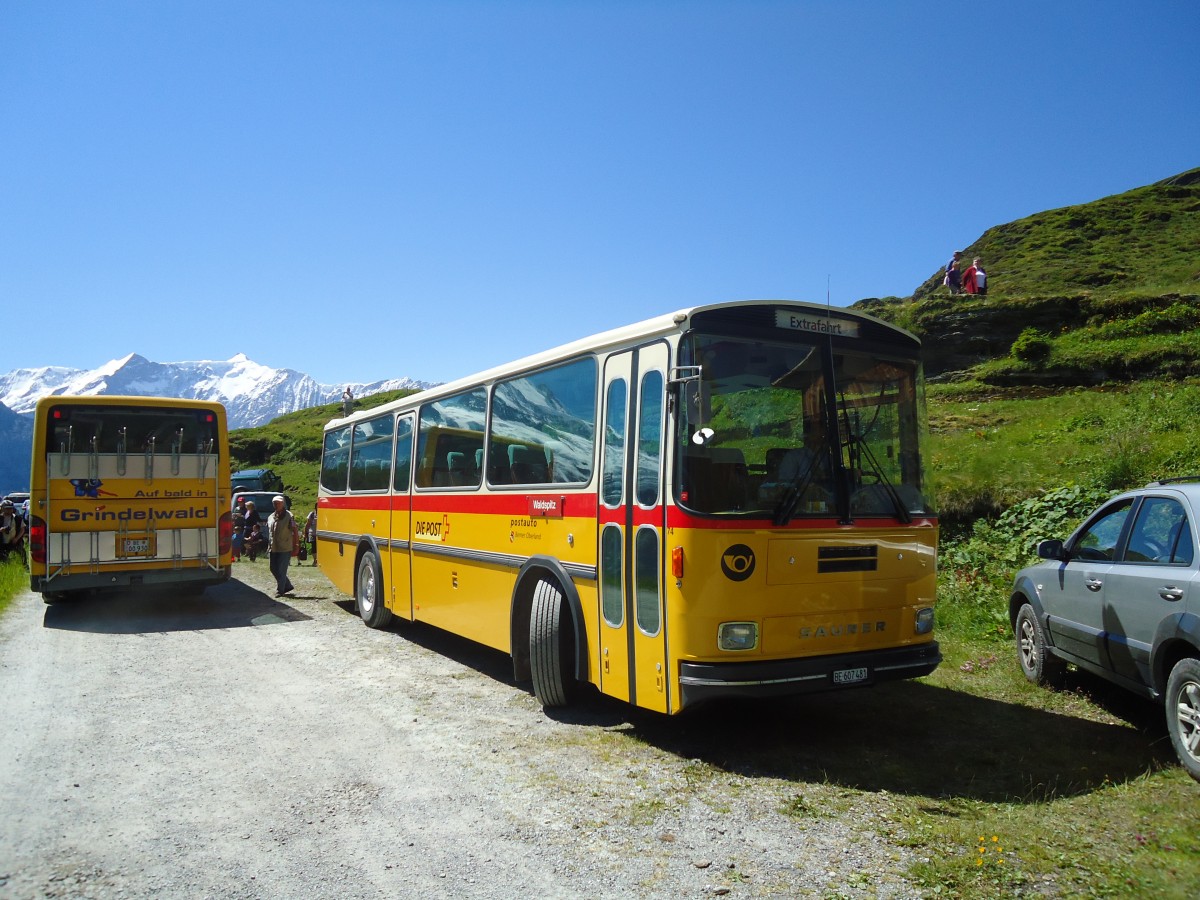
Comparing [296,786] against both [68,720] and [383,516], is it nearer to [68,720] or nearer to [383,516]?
[68,720]

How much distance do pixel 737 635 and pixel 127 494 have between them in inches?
406

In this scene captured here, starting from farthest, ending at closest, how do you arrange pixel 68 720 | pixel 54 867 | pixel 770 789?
1. pixel 68 720
2. pixel 770 789
3. pixel 54 867

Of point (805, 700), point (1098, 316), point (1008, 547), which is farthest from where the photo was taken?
point (1098, 316)

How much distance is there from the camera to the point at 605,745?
625 centimetres

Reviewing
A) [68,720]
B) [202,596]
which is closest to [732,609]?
[68,720]

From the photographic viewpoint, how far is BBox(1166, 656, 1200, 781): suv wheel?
5.00 metres

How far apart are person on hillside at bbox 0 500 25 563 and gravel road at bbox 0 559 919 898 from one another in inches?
502

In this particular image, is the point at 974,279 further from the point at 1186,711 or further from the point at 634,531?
the point at 634,531

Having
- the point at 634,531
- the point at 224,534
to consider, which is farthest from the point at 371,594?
the point at 634,531

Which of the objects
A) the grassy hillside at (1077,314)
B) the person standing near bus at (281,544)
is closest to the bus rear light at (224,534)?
the person standing near bus at (281,544)

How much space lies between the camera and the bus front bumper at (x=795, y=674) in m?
5.46

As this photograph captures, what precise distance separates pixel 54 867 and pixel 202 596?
11.9 m

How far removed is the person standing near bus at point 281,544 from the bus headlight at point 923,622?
1159 cm

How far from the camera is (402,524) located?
1086 cm
